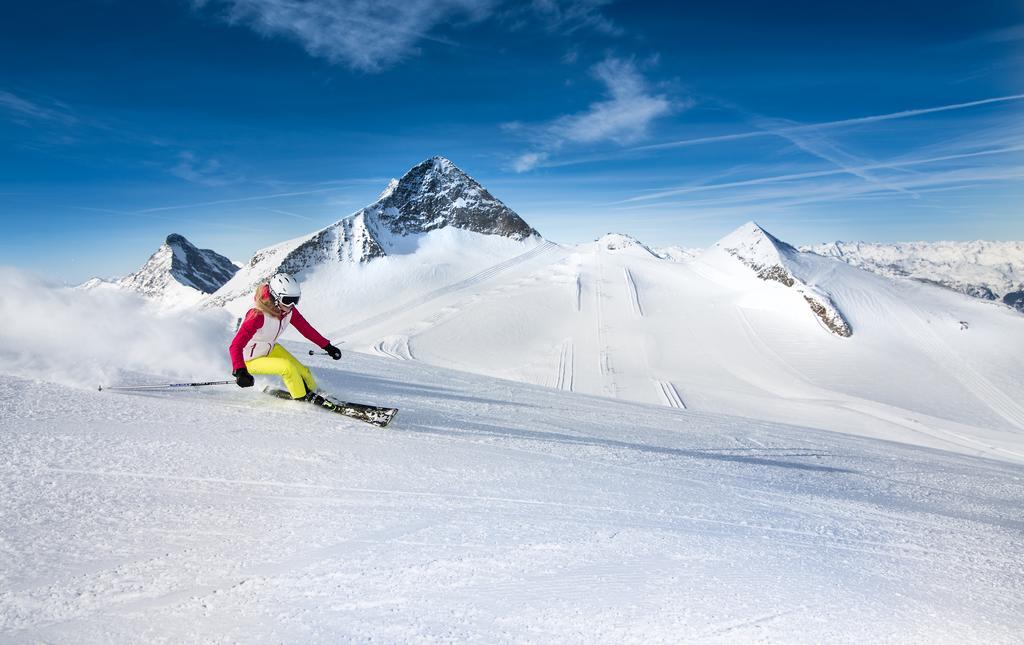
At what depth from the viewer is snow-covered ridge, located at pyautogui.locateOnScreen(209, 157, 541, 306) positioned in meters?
72.2

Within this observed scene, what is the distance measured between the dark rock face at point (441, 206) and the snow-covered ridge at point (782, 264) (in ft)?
112

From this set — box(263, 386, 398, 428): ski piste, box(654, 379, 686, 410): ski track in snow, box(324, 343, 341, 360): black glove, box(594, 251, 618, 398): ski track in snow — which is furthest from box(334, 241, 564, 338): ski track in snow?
box(263, 386, 398, 428): ski piste

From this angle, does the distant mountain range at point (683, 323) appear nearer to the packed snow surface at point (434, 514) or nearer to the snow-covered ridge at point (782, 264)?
the snow-covered ridge at point (782, 264)

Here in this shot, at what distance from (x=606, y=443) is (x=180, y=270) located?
166623 millimetres

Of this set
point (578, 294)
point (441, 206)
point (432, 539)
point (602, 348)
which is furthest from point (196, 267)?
point (432, 539)

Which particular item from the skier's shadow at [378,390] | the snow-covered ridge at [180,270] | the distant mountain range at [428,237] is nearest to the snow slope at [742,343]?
the distant mountain range at [428,237]

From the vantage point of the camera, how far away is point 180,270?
142 m

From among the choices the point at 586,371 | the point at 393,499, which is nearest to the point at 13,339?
the point at 393,499

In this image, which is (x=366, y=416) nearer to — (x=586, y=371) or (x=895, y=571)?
(x=895, y=571)

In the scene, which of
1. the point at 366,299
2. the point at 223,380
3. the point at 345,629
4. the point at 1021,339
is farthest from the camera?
the point at 366,299

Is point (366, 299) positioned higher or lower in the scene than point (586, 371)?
higher

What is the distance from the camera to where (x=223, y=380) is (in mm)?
7484

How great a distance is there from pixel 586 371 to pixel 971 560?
28.4 metres

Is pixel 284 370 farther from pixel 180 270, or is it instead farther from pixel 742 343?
pixel 180 270
